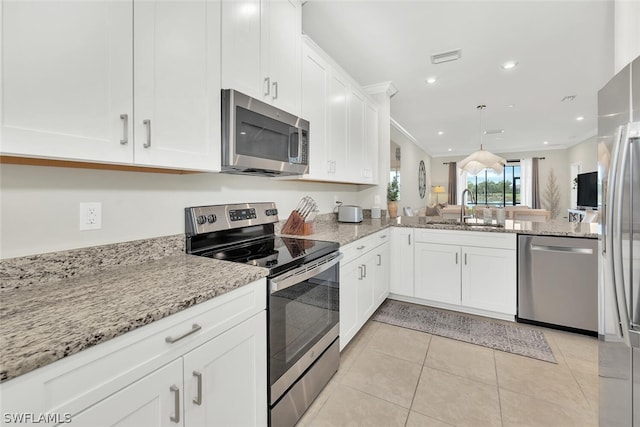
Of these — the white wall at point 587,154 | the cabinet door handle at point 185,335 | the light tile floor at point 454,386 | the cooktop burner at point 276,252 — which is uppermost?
the white wall at point 587,154

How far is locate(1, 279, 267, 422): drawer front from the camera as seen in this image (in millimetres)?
597

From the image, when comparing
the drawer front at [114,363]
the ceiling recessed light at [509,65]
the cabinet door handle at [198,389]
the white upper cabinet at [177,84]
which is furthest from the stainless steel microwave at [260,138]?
the ceiling recessed light at [509,65]

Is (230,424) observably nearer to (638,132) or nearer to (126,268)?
(126,268)

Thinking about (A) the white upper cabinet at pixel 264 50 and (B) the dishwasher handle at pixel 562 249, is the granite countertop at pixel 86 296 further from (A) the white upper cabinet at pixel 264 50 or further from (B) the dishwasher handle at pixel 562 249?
(B) the dishwasher handle at pixel 562 249

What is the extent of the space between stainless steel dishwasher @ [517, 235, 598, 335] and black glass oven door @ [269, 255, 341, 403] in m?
1.88

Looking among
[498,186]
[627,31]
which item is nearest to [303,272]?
[627,31]

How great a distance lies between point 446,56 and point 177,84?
2553mm

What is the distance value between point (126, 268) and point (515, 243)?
2958mm

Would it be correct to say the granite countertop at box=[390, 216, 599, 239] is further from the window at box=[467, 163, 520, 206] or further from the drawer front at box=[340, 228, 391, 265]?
the window at box=[467, 163, 520, 206]

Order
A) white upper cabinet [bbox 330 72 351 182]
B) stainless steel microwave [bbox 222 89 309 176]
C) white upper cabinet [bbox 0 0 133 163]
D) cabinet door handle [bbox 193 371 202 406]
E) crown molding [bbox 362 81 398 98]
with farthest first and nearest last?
crown molding [bbox 362 81 398 98], white upper cabinet [bbox 330 72 351 182], stainless steel microwave [bbox 222 89 309 176], cabinet door handle [bbox 193 371 202 406], white upper cabinet [bbox 0 0 133 163]

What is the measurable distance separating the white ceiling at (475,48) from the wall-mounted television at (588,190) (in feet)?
8.06

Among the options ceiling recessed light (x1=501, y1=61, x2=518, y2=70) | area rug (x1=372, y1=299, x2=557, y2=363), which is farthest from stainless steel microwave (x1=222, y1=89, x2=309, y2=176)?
ceiling recessed light (x1=501, y1=61, x2=518, y2=70)

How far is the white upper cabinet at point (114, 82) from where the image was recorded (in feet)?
2.71

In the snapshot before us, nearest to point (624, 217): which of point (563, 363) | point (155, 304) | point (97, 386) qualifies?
point (563, 363)
